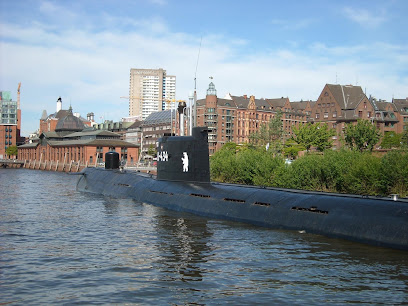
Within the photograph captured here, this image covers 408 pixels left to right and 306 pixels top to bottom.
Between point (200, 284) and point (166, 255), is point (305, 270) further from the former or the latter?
point (166, 255)

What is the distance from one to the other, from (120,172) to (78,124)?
11203cm

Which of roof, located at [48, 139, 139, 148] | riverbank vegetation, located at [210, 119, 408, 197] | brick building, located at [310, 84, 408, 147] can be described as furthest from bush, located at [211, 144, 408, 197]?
roof, located at [48, 139, 139, 148]

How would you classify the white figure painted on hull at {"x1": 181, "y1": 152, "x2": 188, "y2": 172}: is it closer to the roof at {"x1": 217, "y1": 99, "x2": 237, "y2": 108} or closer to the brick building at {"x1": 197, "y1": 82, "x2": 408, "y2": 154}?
the brick building at {"x1": 197, "y1": 82, "x2": 408, "y2": 154}

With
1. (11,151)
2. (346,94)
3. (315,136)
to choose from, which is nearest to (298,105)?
(346,94)

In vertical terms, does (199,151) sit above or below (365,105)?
below

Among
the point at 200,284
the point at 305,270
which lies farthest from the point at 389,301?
the point at 200,284

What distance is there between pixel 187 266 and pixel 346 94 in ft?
345

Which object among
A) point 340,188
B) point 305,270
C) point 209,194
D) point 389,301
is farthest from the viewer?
point 340,188

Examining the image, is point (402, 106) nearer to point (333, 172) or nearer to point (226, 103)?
point (226, 103)

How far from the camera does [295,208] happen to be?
23.2 m

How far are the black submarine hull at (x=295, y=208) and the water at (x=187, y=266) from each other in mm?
532

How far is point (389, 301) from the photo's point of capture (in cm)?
1312

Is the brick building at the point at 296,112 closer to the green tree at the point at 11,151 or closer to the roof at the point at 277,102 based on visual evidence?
the roof at the point at 277,102

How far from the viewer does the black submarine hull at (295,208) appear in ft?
63.0
